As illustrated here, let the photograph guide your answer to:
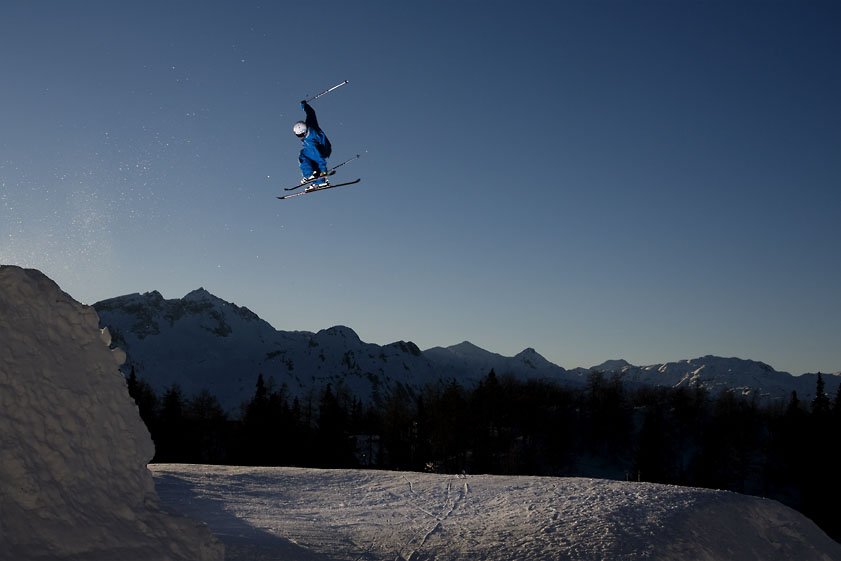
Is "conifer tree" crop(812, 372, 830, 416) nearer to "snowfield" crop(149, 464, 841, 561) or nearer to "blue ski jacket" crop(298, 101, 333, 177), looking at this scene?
"snowfield" crop(149, 464, 841, 561)

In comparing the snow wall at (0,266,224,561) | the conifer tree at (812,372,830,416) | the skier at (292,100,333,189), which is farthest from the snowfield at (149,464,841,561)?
the conifer tree at (812,372,830,416)

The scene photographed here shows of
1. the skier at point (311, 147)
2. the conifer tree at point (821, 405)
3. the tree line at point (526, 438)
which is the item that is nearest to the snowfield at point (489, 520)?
the skier at point (311, 147)

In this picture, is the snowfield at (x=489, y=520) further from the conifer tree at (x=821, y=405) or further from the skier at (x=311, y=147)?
the conifer tree at (x=821, y=405)

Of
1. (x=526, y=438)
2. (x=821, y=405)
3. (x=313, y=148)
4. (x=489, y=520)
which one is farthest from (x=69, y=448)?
(x=821, y=405)

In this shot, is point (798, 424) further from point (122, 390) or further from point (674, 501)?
point (122, 390)

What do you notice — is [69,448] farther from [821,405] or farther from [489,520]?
[821,405]

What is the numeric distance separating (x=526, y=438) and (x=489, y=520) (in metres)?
63.9

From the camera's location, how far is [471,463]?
5841cm

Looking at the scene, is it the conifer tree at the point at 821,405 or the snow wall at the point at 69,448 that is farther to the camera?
the conifer tree at the point at 821,405

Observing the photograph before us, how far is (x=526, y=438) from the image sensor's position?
248ft

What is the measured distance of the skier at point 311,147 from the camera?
53.3 feet

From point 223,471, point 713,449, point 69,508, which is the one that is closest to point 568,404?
point 713,449

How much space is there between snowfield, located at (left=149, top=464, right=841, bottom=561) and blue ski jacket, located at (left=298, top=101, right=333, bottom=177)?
8999 mm

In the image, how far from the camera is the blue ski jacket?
1631cm
